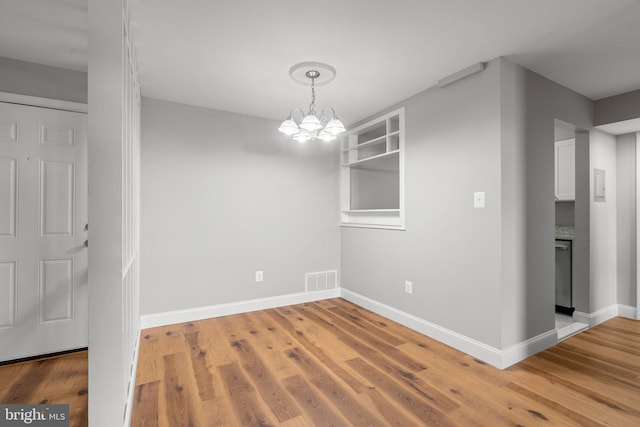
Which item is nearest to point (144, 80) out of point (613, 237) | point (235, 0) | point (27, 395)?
point (235, 0)

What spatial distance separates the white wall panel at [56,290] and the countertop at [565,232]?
5.10m

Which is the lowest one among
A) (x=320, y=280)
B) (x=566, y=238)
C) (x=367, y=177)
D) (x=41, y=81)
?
(x=320, y=280)

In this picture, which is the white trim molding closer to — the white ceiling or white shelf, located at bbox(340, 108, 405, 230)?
the white ceiling

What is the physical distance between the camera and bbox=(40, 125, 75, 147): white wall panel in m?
2.52

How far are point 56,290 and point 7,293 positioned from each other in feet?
0.97

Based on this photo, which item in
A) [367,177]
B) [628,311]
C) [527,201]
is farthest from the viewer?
[367,177]

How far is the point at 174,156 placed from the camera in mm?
3246

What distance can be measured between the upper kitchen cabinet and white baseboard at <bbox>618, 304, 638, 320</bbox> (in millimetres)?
1316

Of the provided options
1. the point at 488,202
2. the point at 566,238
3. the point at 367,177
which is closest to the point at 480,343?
the point at 488,202

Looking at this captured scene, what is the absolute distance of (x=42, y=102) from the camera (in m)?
2.52

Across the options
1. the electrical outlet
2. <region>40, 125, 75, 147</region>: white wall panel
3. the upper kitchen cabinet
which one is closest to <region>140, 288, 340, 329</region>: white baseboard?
the electrical outlet

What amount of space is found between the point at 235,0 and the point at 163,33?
0.65 m

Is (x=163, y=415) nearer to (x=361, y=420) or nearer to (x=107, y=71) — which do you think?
(x=361, y=420)

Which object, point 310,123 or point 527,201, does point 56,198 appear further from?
point 527,201
